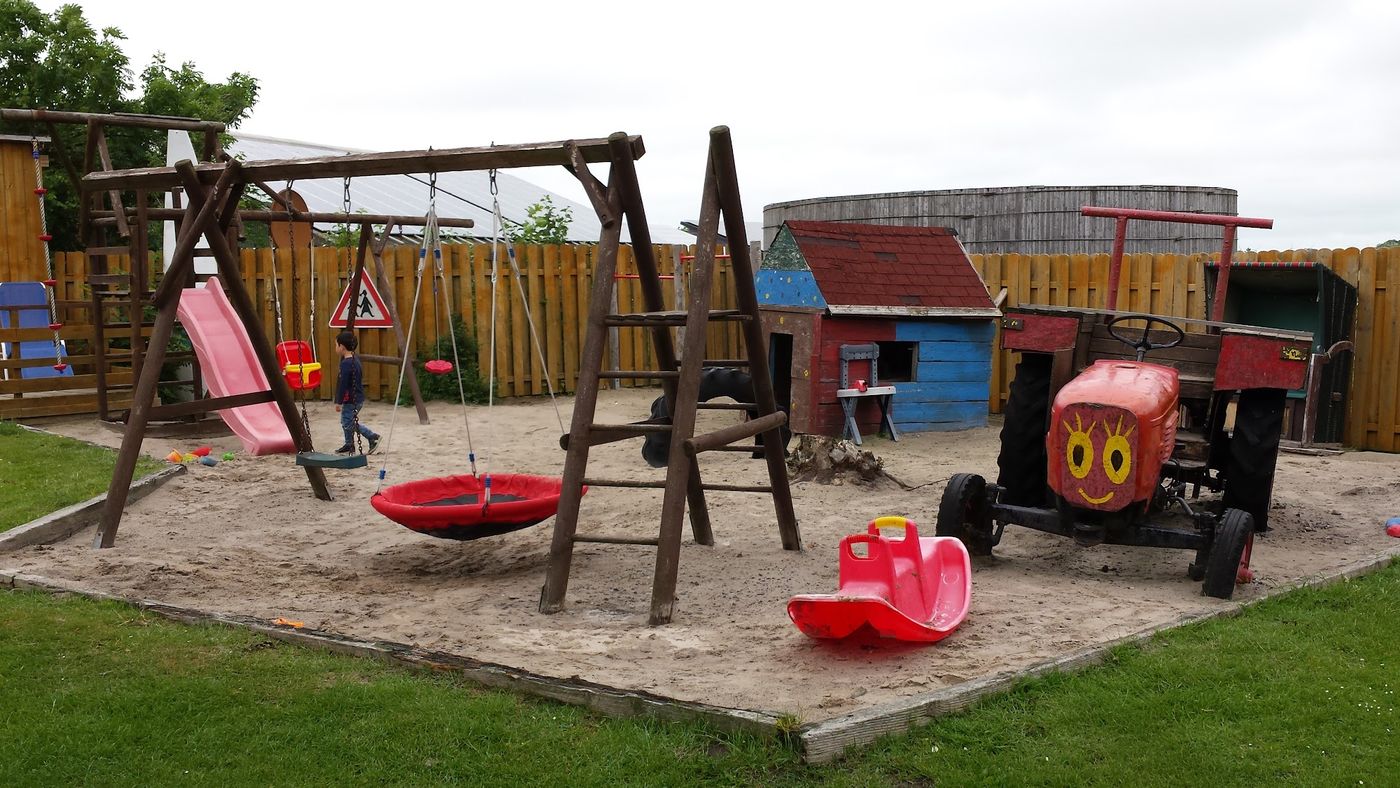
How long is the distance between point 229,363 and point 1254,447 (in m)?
8.48

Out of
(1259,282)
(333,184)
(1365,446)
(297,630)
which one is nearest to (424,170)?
(297,630)

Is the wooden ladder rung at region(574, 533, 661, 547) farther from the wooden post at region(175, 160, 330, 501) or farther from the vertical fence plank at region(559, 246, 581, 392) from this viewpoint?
the vertical fence plank at region(559, 246, 581, 392)

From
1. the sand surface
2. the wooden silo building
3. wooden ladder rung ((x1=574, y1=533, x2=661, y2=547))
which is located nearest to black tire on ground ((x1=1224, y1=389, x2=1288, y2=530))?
the sand surface

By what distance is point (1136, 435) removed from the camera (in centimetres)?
573

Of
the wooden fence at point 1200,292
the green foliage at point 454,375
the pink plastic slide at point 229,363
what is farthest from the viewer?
the green foliage at point 454,375

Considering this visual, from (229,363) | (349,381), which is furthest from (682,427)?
(229,363)

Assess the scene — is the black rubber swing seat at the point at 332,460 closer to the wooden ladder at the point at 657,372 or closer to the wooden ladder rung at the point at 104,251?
the wooden ladder at the point at 657,372

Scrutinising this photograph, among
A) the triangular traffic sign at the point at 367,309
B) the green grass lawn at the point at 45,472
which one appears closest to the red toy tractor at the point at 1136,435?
the green grass lawn at the point at 45,472

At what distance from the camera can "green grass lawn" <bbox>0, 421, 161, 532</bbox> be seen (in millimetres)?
7805

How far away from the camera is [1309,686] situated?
4348 millimetres

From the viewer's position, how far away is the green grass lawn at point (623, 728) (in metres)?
3.77

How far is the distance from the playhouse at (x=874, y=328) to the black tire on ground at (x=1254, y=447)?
181 inches

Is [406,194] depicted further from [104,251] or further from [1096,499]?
[1096,499]

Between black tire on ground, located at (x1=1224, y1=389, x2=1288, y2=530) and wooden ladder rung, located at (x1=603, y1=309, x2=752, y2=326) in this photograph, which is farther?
black tire on ground, located at (x1=1224, y1=389, x2=1288, y2=530)
